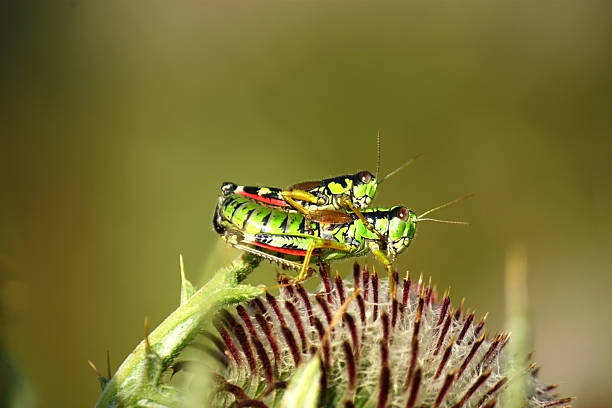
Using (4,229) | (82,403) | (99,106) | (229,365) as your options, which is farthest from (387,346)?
(99,106)

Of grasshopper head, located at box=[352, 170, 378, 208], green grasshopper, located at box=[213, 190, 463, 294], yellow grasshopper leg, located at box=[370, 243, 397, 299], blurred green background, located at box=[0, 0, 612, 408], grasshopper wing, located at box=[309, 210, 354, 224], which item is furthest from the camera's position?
blurred green background, located at box=[0, 0, 612, 408]

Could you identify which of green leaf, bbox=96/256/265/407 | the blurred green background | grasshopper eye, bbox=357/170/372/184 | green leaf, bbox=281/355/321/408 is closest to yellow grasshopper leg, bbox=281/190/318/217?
grasshopper eye, bbox=357/170/372/184

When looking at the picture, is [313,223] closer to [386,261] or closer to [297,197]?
[297,197]

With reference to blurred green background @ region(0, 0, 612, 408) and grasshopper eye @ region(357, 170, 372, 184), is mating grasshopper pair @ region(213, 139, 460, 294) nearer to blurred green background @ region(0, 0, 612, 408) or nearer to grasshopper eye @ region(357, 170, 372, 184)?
grasshopper eye @ region(357, 170, 372, 184)

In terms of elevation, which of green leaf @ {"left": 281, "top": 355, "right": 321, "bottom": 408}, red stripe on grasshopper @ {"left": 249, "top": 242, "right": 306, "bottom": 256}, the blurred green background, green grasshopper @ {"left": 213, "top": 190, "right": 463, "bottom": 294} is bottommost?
green leaf @ {"left": 281, "top": 355, "right": 321, "bottom": 408}

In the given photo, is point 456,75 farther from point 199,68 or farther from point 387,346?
point 387,346

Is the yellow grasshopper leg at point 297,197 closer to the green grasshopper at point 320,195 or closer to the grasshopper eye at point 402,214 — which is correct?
the green grasshopper at point 320,195

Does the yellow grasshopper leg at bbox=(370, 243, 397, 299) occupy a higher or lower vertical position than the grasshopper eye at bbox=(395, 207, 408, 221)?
lower
